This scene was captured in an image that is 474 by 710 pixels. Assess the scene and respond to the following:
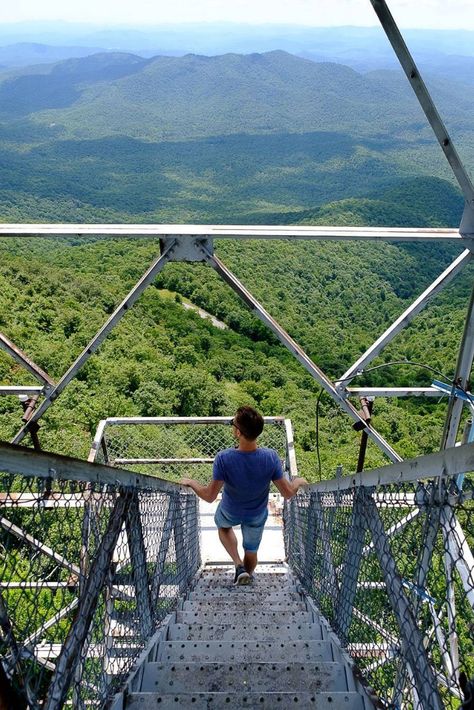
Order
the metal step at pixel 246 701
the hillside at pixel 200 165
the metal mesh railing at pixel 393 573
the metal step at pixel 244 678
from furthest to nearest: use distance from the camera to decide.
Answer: the hillside at pixel 200 165
the metal step at pixel 244 678
the metal step at pixel 246 701
the metal mesh railing at pixel 393 573

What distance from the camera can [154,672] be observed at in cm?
245

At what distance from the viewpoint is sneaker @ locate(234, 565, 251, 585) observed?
462 cm

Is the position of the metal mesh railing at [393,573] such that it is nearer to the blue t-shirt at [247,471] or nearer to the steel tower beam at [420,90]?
the blue t-shirt at [247,471]

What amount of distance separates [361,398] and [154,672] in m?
2.96

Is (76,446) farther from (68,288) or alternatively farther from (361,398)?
(68,288)

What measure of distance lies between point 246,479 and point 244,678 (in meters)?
1.55

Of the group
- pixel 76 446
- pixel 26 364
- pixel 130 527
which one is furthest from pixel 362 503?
pixel 76 446

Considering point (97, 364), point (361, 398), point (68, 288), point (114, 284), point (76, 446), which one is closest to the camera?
point (361, 398)

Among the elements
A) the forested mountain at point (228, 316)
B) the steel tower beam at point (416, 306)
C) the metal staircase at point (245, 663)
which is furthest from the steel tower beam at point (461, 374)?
the forested mountain at point (228, 316)

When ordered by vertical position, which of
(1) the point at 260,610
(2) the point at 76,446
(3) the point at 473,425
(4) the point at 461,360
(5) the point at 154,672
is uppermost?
(4) the point at 461,360

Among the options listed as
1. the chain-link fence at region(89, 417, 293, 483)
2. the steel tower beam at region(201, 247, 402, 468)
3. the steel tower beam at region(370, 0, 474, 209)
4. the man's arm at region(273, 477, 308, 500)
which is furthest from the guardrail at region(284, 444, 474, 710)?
the chain-link fence at region(89, 417, 293, 483)

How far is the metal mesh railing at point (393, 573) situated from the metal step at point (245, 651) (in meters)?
0.16

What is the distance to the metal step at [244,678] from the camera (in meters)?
2.36

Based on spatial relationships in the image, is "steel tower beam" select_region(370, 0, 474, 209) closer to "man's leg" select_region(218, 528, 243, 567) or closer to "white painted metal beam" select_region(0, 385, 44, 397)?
"man's leg" select_region(218, 528, 243, 567)
